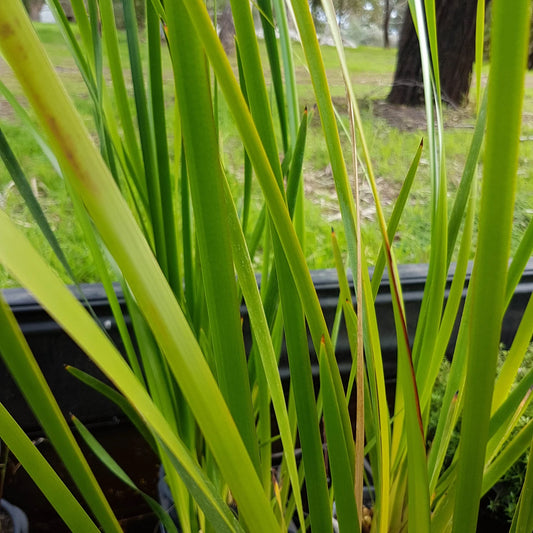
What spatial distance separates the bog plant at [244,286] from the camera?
154 mm

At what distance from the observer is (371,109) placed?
77.7 inches

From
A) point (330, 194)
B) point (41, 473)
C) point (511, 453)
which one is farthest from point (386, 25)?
point (41, 473)

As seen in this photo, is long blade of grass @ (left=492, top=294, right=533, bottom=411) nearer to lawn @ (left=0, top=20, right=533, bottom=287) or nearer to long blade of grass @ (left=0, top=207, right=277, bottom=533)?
long blade of grass @ (left=0, top=207, right=277, bottom=533)

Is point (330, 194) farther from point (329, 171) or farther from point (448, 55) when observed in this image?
point (448, 55)

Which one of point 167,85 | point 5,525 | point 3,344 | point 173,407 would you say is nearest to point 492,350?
point 3,344

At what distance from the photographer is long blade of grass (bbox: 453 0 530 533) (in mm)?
147

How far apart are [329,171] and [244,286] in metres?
1.39

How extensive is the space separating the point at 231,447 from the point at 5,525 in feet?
2.03

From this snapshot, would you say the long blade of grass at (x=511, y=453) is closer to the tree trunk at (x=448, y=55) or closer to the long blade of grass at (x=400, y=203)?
the long blade of grass at (x=400, y=203)

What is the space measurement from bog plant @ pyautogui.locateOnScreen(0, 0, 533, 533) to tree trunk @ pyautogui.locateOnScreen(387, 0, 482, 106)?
4.77 ft

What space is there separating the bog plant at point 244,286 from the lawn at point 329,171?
0.47 m

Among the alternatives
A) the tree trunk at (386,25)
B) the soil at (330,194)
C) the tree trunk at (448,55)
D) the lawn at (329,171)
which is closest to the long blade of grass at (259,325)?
the lawn at (329,171)

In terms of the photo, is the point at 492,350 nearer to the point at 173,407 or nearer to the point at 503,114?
the point at 503,114

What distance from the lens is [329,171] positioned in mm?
1633
